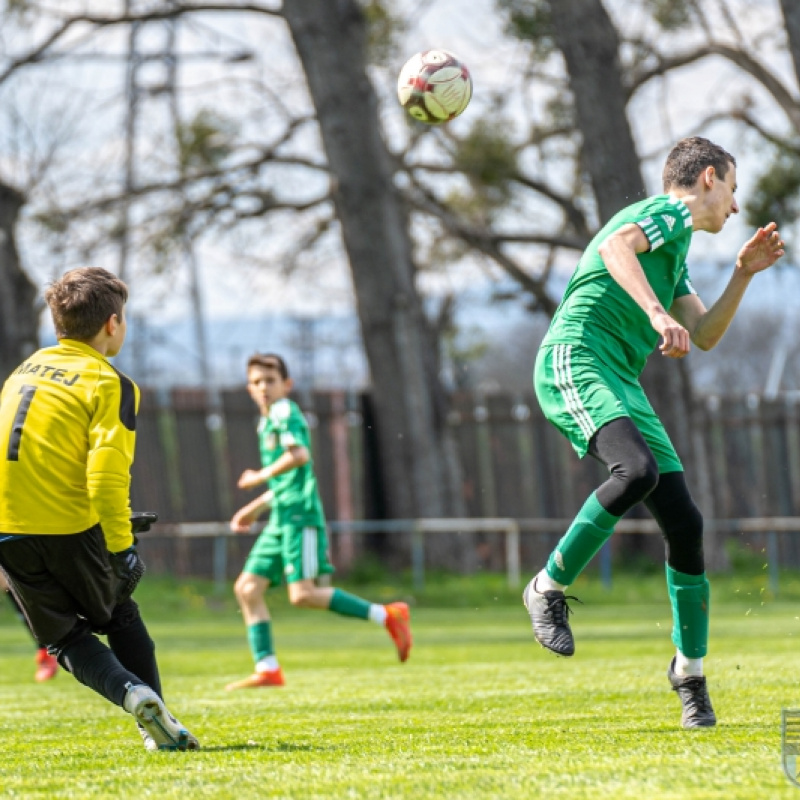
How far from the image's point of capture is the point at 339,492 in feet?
67.0

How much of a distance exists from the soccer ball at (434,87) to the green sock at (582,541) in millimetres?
2401

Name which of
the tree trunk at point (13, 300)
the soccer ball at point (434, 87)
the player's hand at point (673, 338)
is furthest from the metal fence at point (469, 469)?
the player's hand at point (673, 338)

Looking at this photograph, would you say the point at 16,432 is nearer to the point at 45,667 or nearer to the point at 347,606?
the point at 347,606

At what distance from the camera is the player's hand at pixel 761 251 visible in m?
5.50

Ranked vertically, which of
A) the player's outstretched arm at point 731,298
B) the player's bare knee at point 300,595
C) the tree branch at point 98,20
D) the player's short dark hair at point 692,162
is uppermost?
the tree branch at point 98,20

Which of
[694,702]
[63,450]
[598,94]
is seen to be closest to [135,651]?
[63,450]

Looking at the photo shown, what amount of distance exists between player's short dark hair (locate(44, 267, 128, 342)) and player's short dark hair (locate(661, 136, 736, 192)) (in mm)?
2039

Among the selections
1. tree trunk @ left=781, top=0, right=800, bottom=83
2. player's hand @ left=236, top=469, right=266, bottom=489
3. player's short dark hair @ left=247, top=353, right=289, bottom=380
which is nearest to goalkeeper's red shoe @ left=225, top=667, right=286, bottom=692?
player's hand @ left=236, top=469, right=266, bottom=489

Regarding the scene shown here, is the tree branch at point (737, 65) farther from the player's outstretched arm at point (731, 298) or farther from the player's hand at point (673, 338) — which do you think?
the player's hand at point (673, 338)

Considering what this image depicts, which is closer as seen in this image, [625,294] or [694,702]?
[694,702]

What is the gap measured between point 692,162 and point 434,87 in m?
1.72

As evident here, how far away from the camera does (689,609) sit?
529 cm

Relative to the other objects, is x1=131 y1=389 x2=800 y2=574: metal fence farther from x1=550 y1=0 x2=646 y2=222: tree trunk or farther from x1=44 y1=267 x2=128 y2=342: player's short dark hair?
x1=44 y1=267 x2=128 y2=342: player's short dark hair

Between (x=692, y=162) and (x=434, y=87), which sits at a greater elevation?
(x=434, y=87)
